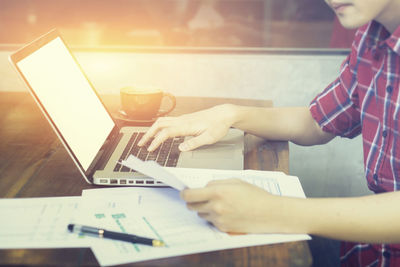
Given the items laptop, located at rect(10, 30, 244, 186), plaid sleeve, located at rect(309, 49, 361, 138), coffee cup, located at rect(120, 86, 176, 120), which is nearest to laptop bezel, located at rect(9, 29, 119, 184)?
laptop, located at rect(10, 30, 244, 186)

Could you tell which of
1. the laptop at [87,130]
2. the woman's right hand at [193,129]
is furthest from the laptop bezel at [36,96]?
the woman's right hand at [193,129]

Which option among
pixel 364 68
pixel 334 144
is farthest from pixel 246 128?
pixel 334 144

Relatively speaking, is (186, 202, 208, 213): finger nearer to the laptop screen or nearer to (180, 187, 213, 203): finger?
(180, 187, 213, 203): finger

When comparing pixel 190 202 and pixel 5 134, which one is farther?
pixel 5 134

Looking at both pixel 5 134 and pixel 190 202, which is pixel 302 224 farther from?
pixel 5 134

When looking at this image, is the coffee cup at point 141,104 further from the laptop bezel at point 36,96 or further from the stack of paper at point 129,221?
the stack of paper at point 129,221

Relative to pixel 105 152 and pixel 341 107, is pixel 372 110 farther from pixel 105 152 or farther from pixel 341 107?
pixel 105 152

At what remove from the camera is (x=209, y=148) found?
1.12 m

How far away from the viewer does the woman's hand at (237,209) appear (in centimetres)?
76

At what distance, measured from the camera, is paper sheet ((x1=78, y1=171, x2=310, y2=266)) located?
28.3 inches

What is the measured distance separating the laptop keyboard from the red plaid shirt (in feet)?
1.24

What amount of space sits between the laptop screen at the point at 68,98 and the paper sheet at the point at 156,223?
0.13 metres

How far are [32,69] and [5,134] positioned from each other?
338 millimetres

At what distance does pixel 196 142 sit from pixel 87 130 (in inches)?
9.1
